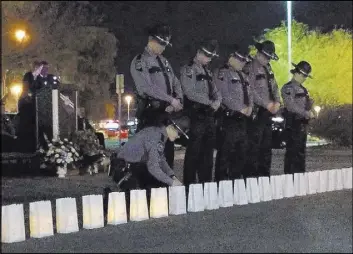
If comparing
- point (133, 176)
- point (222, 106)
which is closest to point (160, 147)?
point (133, 176)

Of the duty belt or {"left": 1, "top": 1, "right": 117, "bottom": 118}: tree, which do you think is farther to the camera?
{"left": 1, "top": 1, "right": 117, "bottom": 118}: tree

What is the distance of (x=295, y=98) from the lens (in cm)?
1192

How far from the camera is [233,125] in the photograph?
1090cm

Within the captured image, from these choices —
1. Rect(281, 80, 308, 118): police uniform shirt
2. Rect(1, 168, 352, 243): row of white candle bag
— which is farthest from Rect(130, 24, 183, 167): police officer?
Rect(281, 80, 308, 118): police uniform shirt

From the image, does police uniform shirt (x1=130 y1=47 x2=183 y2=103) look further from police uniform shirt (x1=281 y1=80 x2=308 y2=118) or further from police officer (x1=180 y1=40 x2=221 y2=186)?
police uniform shirt (x1=281 y1=80 x2=308 y2=118)

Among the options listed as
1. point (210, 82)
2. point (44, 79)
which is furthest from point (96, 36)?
point (210, 82)

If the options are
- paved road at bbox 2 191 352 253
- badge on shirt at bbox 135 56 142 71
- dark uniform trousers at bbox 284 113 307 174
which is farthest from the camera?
dark uniform trousers at bbox 284 113 307 174

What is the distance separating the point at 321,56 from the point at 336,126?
20.5m

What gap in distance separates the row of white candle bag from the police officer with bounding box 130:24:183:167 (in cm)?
94

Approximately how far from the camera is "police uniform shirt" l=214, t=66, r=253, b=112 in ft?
35.5

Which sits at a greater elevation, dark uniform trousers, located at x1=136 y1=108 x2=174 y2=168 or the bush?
dark uniform trousers, located at x1=136 y1=108 x2=174 y2=168

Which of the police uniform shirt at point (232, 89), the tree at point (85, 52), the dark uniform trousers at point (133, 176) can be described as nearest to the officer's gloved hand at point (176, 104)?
the dark uniform trousers at point (133, 176)

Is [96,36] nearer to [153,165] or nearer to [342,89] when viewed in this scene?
[342,89]

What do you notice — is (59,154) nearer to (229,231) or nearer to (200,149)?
(200,149)
